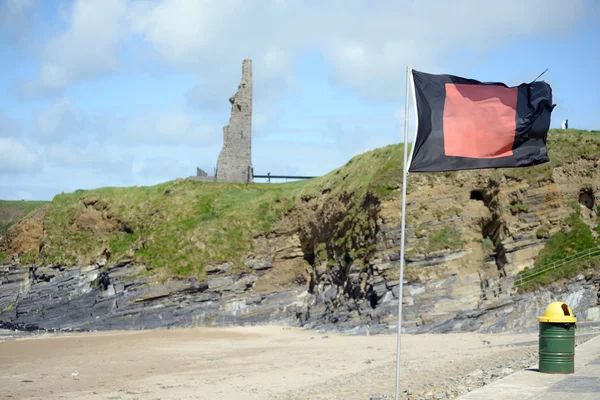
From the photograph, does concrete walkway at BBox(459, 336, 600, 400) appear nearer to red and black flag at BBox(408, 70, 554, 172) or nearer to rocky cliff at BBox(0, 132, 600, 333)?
red and black flag at BBox(408, 70, 554, 172)

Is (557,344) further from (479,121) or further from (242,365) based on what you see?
(242,365)

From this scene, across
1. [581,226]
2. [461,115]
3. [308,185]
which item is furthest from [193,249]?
[461,115]

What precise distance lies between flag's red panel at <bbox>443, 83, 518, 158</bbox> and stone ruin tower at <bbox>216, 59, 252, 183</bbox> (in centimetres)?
4305

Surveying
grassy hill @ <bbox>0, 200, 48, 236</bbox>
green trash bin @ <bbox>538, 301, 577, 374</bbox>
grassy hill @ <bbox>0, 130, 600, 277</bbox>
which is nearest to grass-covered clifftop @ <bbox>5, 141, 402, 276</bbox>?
grassy hill @ <bbox>0, 130, 600, 277</bbox>

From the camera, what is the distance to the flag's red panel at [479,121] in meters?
11.1

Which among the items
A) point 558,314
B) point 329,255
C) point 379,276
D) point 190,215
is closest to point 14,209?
point 190,215

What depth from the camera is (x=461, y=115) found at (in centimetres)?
1120

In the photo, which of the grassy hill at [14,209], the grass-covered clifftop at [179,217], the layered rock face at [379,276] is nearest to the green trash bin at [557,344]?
the layered rock face at [379,276]

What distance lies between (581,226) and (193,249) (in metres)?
23.2

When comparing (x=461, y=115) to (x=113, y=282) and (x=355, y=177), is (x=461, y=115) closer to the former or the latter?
(x=355, y=177)

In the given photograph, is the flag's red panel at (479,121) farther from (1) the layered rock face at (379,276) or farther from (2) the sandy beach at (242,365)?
(1) the layered rock face at (379,276)

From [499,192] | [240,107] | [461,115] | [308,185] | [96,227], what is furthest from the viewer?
[240,107]

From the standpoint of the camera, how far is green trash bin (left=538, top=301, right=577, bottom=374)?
1198cm

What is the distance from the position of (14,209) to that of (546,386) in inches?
2774
